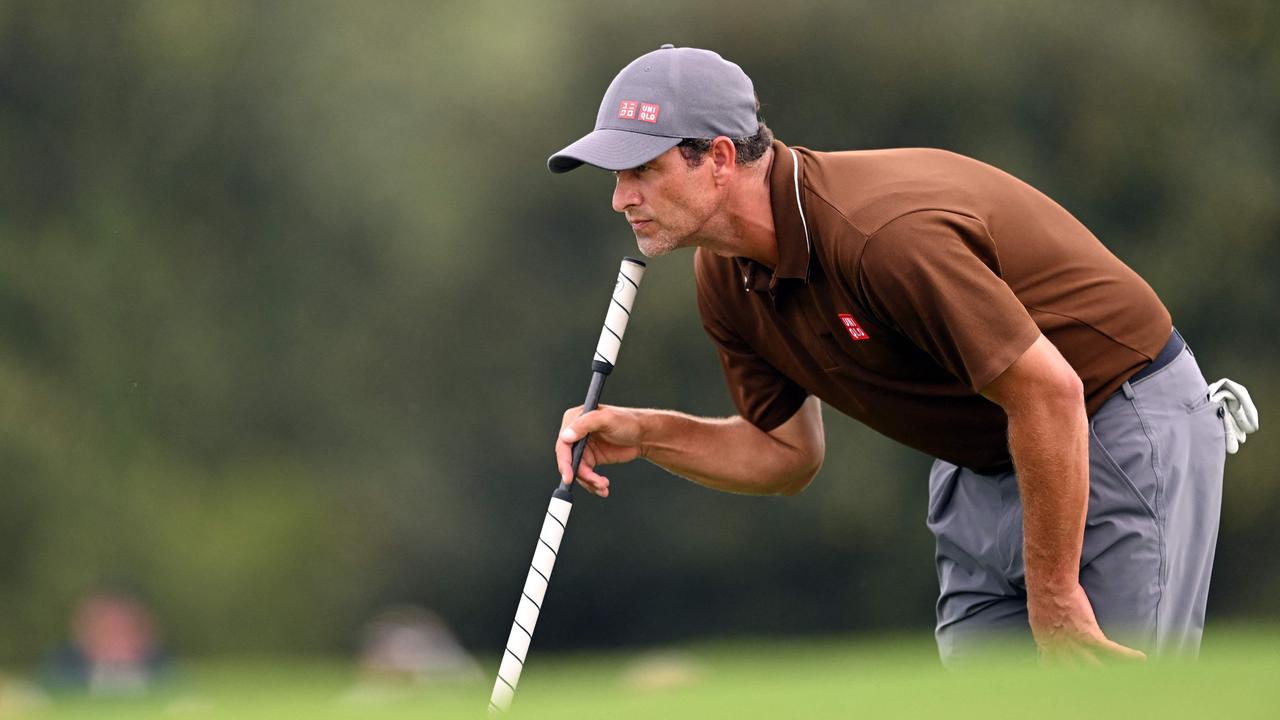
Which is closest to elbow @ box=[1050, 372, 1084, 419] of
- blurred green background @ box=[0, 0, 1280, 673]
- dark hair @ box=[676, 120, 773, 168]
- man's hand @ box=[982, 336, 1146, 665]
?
man's hand @ box=[982, 336, 1146, 665]

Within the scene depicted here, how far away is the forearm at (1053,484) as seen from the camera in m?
3.33

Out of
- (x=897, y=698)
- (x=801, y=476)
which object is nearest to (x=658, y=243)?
(x=801, y=476)

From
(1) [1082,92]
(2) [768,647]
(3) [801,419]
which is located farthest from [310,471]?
(3) [801,419]

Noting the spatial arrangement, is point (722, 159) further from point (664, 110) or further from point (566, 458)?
point (566, 458)

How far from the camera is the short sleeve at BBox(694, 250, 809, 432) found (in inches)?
165

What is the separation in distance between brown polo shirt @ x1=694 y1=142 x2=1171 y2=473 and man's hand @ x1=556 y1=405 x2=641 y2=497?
17.5 inches

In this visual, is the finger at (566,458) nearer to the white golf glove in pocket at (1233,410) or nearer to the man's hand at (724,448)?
the man's hand at (724,448)

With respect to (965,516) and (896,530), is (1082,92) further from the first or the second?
(965,516)

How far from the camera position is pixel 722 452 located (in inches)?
175

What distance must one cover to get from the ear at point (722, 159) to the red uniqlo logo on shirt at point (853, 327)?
15.9 inches

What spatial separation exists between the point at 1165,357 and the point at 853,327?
671mm

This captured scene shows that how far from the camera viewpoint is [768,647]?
15656mm

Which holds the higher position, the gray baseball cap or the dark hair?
the gray baseball cap

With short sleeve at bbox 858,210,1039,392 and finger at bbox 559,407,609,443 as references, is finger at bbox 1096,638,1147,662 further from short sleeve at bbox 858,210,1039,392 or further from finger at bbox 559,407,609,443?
finger at bbox 559,407,609,443
